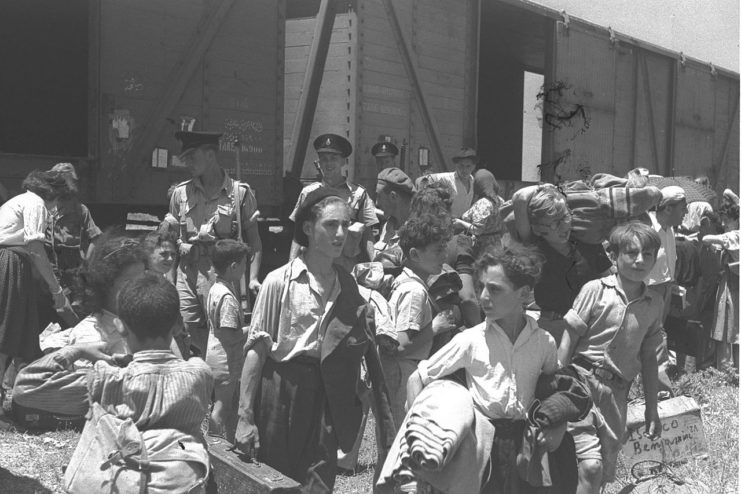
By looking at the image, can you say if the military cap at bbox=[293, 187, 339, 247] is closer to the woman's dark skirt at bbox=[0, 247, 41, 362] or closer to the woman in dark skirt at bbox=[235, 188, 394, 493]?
the woman in dark skirt at bbox=[235, 188, 394, 493]

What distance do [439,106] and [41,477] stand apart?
7022mm

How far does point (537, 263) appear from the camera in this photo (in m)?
3.38

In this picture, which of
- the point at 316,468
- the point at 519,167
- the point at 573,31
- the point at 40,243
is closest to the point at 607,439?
the point at 316,468

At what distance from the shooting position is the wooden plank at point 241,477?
3227mm

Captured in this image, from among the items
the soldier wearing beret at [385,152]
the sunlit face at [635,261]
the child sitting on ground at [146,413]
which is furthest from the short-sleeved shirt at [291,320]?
the soldier wearing beret at [385,152]

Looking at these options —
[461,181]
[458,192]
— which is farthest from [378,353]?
[461,181]

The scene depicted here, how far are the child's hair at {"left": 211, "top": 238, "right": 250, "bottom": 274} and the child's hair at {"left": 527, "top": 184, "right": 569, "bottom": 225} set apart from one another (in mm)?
1764

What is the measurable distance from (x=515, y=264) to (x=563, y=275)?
1.31 meters

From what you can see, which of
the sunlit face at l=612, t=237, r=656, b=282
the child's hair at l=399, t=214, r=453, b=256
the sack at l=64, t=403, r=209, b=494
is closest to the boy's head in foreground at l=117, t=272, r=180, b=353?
the sack at l=64, t=403, r=209, b=494

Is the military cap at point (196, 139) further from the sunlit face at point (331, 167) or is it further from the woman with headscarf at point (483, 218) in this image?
the woman with headscarf at point (483, 218)

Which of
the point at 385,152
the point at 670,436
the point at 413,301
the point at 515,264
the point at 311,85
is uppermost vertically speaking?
the point at 311,85

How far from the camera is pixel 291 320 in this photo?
3.67m

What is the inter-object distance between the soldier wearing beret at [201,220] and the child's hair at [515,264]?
265 cm

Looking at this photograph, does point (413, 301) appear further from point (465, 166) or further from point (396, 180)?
point (465, 166)
